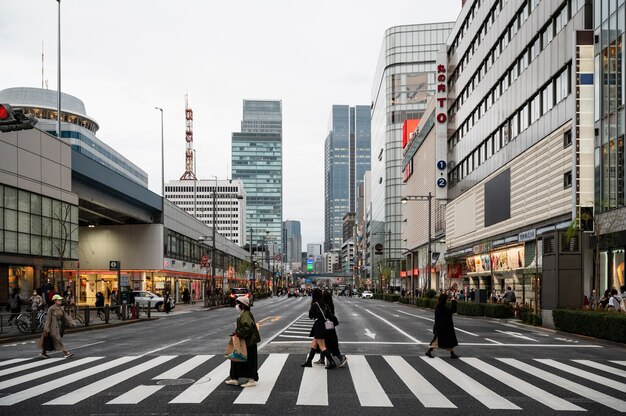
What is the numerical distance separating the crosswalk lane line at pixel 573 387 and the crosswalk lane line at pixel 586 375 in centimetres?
54

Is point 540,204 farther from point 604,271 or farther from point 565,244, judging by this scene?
point 565,244

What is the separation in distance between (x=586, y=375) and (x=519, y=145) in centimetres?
3166

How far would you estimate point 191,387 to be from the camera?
36.0 feet

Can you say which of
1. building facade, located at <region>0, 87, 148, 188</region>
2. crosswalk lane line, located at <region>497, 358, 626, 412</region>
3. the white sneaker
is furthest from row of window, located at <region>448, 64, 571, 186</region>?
building facade, located at <region>0, 87, 148, 188</region>

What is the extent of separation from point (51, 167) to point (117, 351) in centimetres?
2506

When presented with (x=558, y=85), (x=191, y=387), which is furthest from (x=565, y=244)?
(x=191, y=387)

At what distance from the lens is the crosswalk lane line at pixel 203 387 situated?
984 cm

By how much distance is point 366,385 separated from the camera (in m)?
11.3

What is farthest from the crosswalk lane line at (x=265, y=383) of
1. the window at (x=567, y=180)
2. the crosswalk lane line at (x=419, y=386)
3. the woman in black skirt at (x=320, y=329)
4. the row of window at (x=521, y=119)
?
the row of window at (x=521, y=119)

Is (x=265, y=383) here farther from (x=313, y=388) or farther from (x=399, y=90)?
(x=399, y=90)

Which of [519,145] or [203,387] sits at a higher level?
[519,145]

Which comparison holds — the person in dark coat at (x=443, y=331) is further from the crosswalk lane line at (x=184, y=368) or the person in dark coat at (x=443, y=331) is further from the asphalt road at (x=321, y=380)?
the crosswalk lane line at (x=184, y=368)

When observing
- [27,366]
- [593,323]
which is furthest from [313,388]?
[593,323]

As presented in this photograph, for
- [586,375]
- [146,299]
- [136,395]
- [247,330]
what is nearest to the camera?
[136,395]
